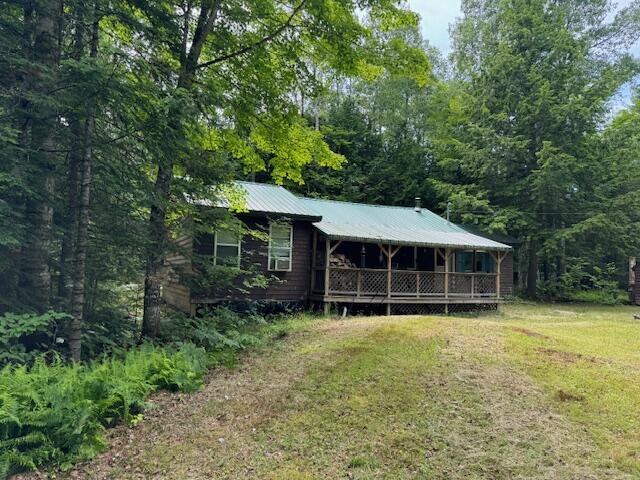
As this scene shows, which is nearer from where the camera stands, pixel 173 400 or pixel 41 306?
pixel 173 400

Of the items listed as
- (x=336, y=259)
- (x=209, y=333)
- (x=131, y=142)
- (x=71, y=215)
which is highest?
(x=131, y=142)

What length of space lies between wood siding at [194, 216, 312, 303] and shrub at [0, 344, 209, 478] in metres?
6.90

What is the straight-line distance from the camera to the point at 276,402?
529 centimetres

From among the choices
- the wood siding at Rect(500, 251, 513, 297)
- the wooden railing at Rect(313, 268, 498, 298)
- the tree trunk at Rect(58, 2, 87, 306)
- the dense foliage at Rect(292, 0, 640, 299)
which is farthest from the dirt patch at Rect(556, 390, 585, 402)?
the dense foliage at Rect(292, 0, 640, 299)

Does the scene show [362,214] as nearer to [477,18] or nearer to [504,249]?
[504,249]

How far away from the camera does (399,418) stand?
189 inches

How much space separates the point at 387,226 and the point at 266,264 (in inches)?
220

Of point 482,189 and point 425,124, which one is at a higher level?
point 425,124

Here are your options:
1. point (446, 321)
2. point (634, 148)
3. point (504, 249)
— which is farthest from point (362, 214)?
point (634, 148)

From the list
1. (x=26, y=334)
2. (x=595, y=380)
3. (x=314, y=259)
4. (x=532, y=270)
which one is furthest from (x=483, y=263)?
(x=26, y=334)

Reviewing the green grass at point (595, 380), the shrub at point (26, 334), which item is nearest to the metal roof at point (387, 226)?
the green grass at point (595, 380)

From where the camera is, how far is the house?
12523mm

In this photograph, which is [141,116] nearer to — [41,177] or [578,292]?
[41,177]

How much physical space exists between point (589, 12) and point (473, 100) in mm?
9263
